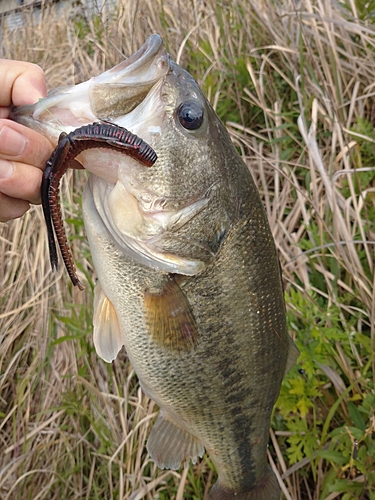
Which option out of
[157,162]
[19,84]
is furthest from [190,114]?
[19,84]

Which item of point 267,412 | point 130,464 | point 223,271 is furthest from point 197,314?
point 130,464

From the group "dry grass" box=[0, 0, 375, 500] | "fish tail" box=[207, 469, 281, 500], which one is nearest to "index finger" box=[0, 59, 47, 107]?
"dry grass" box=[0, 0, 375, 500]

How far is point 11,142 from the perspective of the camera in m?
1.22

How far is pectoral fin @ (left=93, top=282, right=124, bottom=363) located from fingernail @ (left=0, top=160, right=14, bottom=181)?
1.50 feet

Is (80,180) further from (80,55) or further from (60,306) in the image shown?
(80,55)

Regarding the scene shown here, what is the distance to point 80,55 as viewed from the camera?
3928mm

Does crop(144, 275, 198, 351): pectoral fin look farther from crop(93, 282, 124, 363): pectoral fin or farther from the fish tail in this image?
the fish tail

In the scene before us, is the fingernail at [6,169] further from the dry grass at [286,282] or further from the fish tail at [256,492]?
the fish tail at [256,492]

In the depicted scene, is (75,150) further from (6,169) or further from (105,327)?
(105,327)

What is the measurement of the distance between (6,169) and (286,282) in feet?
5.11

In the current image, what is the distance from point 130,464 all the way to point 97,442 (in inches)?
12.3

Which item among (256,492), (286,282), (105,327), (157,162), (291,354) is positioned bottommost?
(256,492)

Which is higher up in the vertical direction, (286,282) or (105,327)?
(105,327)

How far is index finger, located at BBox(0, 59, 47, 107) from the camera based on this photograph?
4.73ft
